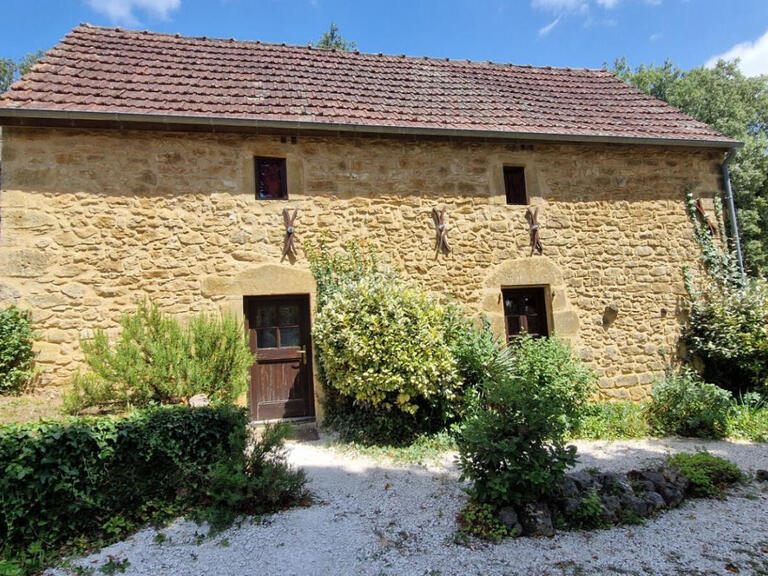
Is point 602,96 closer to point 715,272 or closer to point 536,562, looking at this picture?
point 715,272

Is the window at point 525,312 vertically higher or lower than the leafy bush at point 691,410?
higher

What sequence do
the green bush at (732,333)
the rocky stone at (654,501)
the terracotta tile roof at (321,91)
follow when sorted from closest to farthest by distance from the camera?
the rocky stone at (654,501) < the terracotta tile roof at (321,91) < the green bush at (732,333)

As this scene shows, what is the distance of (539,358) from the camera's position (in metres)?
5.84

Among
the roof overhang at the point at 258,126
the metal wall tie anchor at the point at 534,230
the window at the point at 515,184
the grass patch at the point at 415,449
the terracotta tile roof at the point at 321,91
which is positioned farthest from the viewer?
the window at the point at 515,184

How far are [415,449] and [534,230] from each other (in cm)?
400

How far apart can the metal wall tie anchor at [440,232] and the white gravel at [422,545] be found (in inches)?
142

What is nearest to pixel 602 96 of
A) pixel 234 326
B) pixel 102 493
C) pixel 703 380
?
pixel 703 380

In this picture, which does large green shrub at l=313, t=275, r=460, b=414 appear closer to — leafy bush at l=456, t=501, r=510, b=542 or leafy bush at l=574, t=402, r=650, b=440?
leafy bush at l=456, t=501, r=510, b=542

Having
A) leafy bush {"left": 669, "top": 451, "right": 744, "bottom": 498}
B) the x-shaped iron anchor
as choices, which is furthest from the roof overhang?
leafy bush {"left": 669, "top": 451, "right": 744, "bottom": 498}

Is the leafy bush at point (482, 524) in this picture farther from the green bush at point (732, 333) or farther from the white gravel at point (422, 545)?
the green bush at point (732, 333)

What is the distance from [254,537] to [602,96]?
936cm

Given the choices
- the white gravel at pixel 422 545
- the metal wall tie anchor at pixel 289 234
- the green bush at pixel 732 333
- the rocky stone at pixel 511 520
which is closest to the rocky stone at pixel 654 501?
the white gravel at pixel 422 545

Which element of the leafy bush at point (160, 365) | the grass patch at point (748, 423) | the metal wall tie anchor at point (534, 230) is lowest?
the grass patch at point (748, 423)

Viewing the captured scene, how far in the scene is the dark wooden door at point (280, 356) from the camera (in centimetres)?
593
